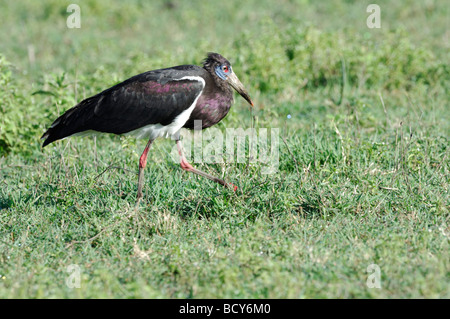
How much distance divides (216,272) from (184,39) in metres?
7.26

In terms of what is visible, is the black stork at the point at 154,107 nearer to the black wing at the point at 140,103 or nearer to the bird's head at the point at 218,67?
the black wing at the point at 140,103

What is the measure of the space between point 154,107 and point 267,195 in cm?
121

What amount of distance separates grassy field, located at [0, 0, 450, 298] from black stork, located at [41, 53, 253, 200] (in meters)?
0.32

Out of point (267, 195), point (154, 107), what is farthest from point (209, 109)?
point (267, 195)

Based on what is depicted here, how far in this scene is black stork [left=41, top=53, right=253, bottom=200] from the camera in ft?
16.5

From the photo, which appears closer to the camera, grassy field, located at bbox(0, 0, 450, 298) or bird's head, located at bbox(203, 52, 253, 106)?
grassy field, located at bbox(0, 0, 450, 298)

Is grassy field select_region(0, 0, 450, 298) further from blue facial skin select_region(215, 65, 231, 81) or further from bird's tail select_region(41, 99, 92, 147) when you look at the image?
blue facial skin select_region(215, 65, 231, 81)

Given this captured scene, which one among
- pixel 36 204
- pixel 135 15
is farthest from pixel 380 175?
pixel 135 15

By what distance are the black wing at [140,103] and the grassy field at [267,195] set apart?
14.4 inches

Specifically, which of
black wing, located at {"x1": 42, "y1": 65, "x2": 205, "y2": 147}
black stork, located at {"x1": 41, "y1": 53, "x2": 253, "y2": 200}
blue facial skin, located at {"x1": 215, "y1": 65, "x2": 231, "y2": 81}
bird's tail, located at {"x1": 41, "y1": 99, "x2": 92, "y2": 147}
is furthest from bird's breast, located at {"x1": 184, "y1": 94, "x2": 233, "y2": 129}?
bird's tail, located at {"x1": 41, "y1": 99, "x2": 92, "y2": 147}

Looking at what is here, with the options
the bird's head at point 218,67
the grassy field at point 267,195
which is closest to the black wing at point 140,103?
the bird's head at point 218,67

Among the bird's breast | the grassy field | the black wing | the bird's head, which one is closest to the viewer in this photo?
the grassy field

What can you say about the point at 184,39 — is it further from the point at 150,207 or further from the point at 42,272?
the point at 42,272
